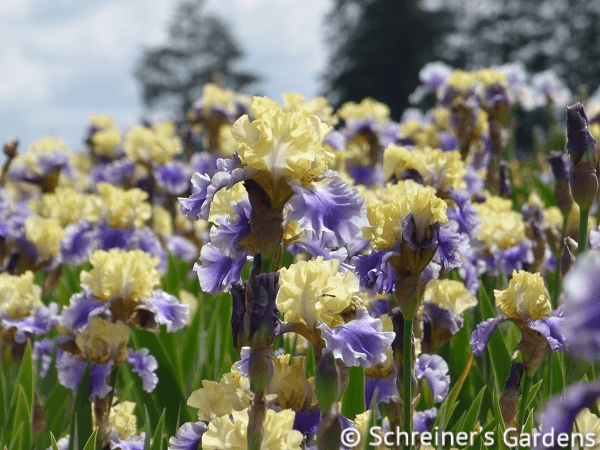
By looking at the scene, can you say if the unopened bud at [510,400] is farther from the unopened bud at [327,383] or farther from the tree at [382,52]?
the tree at [382,52]

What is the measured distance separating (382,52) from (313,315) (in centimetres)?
4455

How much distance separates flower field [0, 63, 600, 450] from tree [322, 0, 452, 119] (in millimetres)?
40015

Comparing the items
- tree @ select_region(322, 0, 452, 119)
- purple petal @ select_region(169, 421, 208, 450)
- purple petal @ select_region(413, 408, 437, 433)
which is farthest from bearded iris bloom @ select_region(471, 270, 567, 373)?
tree @ select_region(322, 0, 452, 119)

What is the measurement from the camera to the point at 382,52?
44438 mm

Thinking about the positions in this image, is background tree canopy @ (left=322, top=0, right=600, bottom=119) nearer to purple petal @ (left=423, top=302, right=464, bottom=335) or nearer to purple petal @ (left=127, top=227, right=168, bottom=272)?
purple petal @ (left=127, top=227, right=168, bottom=272)

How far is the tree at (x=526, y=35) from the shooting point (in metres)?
44.4

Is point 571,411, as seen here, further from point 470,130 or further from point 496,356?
point 470,130

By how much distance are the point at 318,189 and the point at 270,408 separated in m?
0.52

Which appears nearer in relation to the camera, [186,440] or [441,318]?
[186,440]

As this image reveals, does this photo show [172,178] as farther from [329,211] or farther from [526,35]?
[526,35]

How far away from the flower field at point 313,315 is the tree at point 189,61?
164 feet

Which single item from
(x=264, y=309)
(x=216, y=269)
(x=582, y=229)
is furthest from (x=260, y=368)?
(x=582, y=229)

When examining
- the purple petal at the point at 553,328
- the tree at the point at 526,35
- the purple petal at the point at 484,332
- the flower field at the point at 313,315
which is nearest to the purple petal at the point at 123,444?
the flower field at the point at 313,315

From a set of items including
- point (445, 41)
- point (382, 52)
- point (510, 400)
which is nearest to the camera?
point (510, 400)
